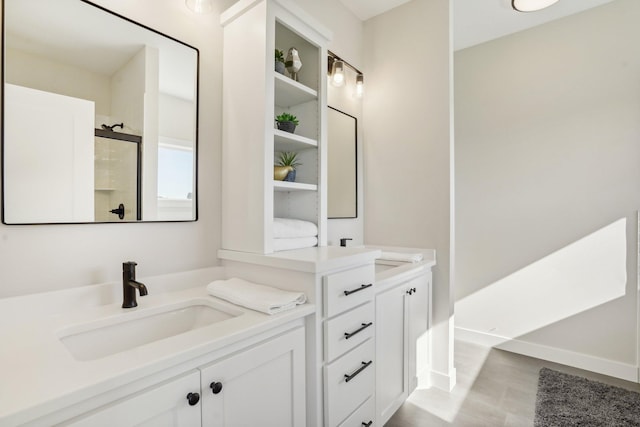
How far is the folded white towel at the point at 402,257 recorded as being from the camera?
6.95ft

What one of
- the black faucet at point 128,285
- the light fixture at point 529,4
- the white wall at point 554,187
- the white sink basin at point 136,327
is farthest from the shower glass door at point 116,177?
the white wall at point 554,187

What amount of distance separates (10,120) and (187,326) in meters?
0.94

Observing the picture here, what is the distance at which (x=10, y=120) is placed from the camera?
101 cm

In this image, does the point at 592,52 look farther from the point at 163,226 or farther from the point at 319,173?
the point at 163,226

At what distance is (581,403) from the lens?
78.7 inches

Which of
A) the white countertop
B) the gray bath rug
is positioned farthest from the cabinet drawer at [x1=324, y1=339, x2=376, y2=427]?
the gray bath rug

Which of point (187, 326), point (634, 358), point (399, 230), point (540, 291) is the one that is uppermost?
point (399, 230)

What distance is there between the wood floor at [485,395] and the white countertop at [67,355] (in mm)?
1312

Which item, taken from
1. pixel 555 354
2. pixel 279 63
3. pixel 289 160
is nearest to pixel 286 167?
pixel 289 160

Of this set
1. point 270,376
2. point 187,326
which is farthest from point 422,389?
point 187,326

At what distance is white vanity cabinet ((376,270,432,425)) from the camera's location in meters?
1.67

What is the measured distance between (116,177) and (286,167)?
768 millimetres

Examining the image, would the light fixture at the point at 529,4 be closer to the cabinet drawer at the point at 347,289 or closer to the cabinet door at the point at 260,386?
the cabinet drawer at the point at 347,289

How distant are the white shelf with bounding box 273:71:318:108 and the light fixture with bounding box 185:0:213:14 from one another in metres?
0.40
